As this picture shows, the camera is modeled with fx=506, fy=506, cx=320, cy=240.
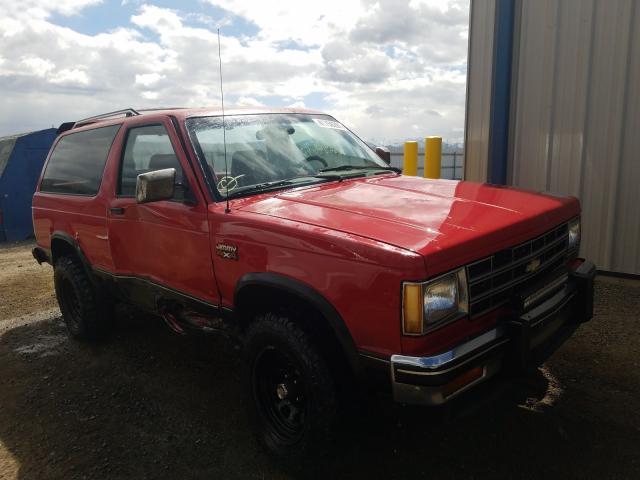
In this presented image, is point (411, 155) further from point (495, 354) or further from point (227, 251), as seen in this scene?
point (495, 354)

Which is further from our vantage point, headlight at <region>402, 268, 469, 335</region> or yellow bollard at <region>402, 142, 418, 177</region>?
yellow bollard at <region>402, 142, 418, 177</region>

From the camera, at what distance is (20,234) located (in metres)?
11.7

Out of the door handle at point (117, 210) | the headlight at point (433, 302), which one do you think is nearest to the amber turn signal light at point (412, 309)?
the headlight at point (433, 302)

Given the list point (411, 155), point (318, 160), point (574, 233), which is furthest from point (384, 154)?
point (411, 155)

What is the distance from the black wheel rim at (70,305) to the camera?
4.68 m

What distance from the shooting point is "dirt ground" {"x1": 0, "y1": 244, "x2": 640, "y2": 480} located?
267 centimetres

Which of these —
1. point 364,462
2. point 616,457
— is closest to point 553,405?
point 616,457

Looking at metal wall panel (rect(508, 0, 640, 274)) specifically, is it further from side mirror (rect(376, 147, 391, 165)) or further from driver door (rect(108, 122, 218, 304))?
driver door (rect(108, 122, 218, 304))

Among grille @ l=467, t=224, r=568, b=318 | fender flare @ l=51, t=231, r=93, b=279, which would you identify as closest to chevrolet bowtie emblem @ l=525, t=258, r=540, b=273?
grille @ l=467, t=224, r=568, b=318

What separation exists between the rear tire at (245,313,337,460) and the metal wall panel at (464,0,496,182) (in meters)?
4.56

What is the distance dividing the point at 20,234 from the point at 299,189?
11.0 m

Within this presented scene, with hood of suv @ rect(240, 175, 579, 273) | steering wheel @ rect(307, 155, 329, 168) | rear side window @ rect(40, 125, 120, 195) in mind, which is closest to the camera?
hood of suv @ rect(240, 175, 579, 273)

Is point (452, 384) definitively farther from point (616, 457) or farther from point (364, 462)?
point (616, 457)

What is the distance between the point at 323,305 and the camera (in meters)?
2.28
